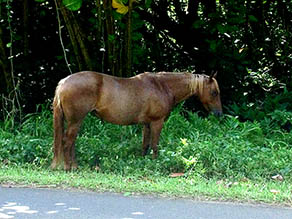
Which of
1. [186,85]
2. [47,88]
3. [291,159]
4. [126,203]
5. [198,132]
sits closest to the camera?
[126,203]

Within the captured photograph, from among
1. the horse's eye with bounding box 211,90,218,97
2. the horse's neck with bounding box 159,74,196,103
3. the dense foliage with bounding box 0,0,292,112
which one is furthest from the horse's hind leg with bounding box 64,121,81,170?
the horse's eye with bounding box 211,90,218,97

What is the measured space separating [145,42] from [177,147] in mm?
4665

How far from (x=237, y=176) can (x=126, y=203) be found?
5.96ft

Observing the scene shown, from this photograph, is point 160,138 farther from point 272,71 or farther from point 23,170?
point 272,71

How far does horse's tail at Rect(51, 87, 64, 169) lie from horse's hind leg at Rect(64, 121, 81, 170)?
0.07 meters

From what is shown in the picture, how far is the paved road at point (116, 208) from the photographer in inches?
215

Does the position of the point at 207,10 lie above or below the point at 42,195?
above

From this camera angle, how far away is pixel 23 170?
24.3 feet

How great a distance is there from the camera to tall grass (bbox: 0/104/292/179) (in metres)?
7.35

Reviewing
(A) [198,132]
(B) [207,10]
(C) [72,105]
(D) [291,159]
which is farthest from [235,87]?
(C) [72,105]

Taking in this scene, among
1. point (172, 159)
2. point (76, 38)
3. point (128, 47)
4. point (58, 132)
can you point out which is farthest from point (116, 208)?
point (76, 38)

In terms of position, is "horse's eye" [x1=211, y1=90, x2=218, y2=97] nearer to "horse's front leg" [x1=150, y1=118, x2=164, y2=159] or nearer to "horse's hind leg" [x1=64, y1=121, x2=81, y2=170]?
"horse's front leg" [x1=150, y1=118, x2=164, y2=159]

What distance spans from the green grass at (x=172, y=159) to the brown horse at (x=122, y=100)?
38 cm

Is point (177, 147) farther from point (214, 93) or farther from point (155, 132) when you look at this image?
point (214, 93)
